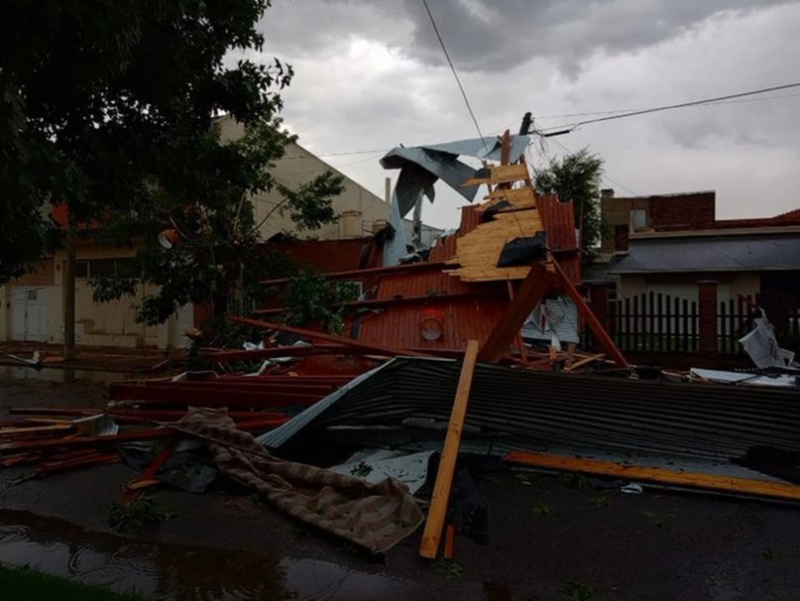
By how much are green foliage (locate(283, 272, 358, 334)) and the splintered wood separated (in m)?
2.19

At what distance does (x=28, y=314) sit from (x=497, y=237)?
→ 1952 centimetres

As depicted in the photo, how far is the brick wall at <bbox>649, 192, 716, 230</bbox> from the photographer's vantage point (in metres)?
25.6

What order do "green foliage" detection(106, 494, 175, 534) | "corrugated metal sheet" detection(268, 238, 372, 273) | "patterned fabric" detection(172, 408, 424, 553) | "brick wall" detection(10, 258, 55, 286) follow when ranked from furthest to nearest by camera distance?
1. "brick wall" detection(10, 258, 55, 286)
2. "corrugated metal sheet" detection(268, 238, 372, 273)
3. "green foliage" detection(106, 494, 175, 534)
4. "patterned fabric" detection(172, 408, 424, 553)

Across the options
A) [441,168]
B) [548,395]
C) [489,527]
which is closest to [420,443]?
[548,395]

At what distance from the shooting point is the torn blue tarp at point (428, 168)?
15844 millimetres

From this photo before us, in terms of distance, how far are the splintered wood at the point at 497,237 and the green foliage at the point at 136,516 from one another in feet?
24.4

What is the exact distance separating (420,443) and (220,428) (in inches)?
74.4

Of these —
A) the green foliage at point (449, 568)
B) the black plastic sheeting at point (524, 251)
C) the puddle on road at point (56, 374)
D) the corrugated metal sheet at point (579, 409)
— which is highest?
the black plastic sheeting at point (524, 251)

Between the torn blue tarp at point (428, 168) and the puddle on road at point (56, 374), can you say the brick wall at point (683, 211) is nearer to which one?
the torn blue tarp at point (428, 168)

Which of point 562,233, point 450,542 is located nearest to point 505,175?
point 562,233

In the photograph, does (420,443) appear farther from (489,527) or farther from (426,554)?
(426,554)

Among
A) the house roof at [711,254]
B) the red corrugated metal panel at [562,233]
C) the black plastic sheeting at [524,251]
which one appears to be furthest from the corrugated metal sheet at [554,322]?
the house roof at [711,254]

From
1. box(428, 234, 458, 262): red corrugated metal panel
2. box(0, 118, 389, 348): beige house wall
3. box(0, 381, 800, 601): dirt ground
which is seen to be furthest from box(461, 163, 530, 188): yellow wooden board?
box(0, 381, 800, 601): dirt ground

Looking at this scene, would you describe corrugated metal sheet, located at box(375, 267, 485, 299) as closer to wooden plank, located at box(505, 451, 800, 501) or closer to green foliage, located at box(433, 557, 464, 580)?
wooden plank, located at box(505, 451, 800, 501)
